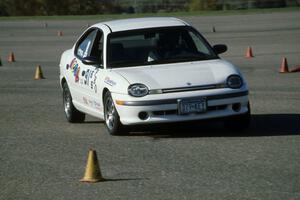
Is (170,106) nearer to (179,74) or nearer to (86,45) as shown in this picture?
(179,74)

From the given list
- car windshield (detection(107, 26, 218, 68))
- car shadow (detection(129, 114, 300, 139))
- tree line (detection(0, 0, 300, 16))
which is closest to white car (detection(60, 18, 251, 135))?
car windshield (detection(107, 26, 218, 68))

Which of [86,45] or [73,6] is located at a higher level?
[86,45]

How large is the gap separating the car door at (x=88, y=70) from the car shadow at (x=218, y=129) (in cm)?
79

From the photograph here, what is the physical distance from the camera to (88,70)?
1339cm

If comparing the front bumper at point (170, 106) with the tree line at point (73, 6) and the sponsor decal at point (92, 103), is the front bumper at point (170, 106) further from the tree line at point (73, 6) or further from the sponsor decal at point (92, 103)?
the tree line at point (73, 6)

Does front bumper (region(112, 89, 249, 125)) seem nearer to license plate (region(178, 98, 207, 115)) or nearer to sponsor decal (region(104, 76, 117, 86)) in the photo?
license plate (region(178, 98, 207, 115))

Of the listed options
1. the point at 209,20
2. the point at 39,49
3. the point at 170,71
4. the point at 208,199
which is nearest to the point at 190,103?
the point at 170,71

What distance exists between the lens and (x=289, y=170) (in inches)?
375

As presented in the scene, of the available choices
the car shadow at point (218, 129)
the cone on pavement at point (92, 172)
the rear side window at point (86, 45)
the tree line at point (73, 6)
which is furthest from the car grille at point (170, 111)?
the tree line at point (73, 6)

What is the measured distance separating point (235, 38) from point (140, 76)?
Answer: 24.6 metres

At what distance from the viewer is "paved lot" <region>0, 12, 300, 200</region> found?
8.83 m

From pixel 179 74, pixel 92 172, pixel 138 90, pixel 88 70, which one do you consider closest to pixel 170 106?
pixel 138 90

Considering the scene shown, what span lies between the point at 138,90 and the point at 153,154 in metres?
1.28

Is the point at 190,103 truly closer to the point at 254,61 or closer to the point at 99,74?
the point at 99,74
